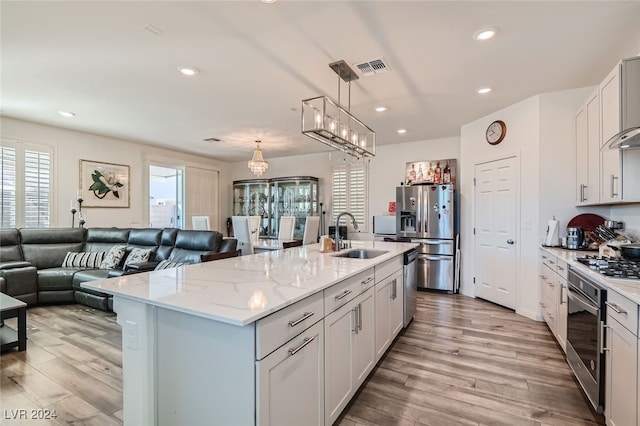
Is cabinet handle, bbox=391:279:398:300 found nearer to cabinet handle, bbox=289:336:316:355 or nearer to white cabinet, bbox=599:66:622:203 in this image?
cabinet handle, bbox=289:336:316:355

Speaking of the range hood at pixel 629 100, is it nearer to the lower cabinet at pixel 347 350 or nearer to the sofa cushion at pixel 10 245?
the lower cabinet at pixel 347 350

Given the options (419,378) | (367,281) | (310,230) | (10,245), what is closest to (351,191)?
(310,230)

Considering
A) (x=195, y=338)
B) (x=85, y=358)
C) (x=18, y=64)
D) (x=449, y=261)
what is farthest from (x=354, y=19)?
(x=449, y=261)

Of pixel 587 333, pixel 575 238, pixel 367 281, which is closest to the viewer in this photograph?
pixel 587 333

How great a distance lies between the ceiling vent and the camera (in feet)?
8.82

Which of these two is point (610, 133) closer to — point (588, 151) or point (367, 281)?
point (588, 151)

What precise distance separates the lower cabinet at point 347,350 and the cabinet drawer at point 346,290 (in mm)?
39

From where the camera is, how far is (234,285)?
1.59 meters

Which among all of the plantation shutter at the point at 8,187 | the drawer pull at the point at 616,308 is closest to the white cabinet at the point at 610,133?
the drawer pull at the point at 616,308

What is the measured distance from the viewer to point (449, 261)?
4.95 m

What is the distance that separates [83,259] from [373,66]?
493 centimetres

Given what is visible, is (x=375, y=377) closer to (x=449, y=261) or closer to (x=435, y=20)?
(x=435, y=20)

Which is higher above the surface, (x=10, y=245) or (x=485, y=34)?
(x=485, y=34)

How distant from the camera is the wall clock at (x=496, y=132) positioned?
4.05 m
